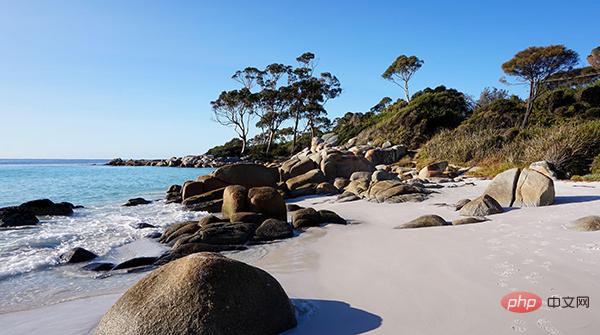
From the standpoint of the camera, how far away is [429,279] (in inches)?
167

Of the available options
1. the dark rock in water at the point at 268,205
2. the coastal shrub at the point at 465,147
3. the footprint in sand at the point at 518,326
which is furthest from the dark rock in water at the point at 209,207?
the coastal shrub at the point at 465,147

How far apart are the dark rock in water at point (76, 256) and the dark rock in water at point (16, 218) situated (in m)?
5.01

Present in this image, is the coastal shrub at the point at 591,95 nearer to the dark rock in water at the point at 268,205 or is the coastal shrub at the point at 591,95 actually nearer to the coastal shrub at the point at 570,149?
the coastal shrub at the point at 570,149

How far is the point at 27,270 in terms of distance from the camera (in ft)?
19.4

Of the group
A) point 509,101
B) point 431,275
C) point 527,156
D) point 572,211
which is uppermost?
point 509,101

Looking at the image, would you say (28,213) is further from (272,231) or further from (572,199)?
(572,199)

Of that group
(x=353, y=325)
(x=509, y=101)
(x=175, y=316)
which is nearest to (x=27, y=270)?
(x=175, y=316)

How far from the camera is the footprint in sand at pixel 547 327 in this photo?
289 cm

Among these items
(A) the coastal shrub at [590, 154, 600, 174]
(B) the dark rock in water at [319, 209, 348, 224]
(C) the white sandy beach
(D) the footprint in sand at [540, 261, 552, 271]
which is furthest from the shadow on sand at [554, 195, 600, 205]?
(A) the coastal shrub at [590, 154, 600, 174]

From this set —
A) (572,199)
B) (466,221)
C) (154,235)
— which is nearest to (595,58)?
(572,199)

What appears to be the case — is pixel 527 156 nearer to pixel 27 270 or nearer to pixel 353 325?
pixel 353 325

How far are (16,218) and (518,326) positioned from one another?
1213 cm

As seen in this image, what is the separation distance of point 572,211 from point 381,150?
18.5 metres

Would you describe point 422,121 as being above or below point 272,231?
above
